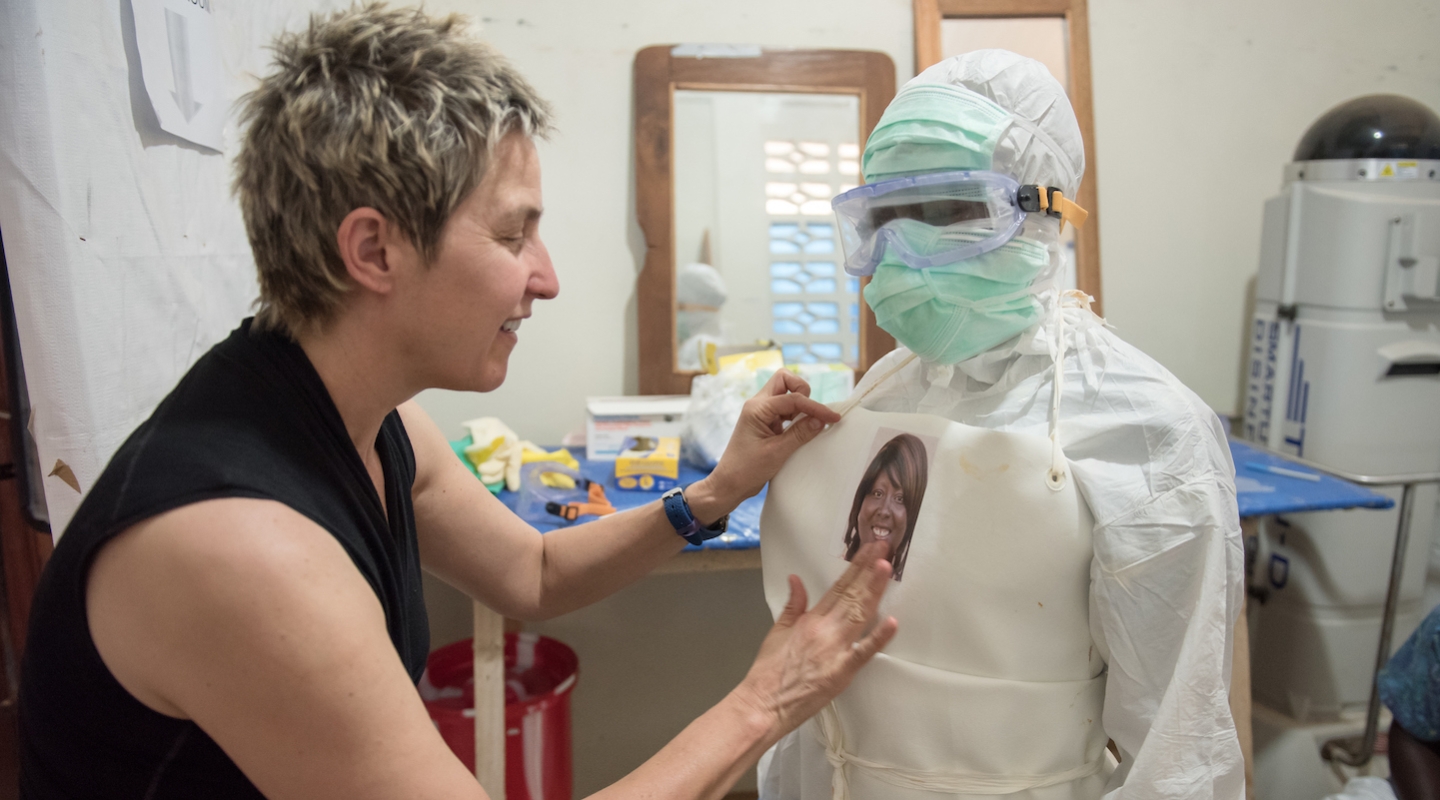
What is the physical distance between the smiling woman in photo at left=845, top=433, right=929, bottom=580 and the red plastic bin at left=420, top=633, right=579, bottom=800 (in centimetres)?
108

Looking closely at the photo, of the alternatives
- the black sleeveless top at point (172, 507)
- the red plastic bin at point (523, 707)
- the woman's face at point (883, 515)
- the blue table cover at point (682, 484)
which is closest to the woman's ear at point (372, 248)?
the black sleeveless top at point (172, 507)

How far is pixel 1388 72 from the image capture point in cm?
250

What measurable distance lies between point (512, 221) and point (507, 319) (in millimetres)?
109

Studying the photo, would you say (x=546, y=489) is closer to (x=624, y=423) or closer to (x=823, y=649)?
(x=624, y=423)

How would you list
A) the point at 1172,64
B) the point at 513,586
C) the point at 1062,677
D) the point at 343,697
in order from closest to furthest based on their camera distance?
the point at 343,697 < the point at 1062,677 < the point at 513,586 < the point at 1172,64

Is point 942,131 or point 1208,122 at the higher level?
point 1208,122

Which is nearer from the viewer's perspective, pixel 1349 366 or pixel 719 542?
pixel 719 542

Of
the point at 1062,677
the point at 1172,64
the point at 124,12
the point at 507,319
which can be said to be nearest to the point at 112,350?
the point at 124,12

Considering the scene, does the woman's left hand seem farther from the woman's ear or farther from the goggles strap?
the woman's ear

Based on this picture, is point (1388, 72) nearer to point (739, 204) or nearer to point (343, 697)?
point (739, 204)

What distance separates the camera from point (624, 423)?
7.06 feet

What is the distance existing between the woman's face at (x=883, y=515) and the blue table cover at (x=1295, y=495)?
3.48 feet

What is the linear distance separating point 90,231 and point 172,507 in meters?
0.52


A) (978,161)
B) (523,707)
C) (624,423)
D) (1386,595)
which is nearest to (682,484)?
(624,423)
